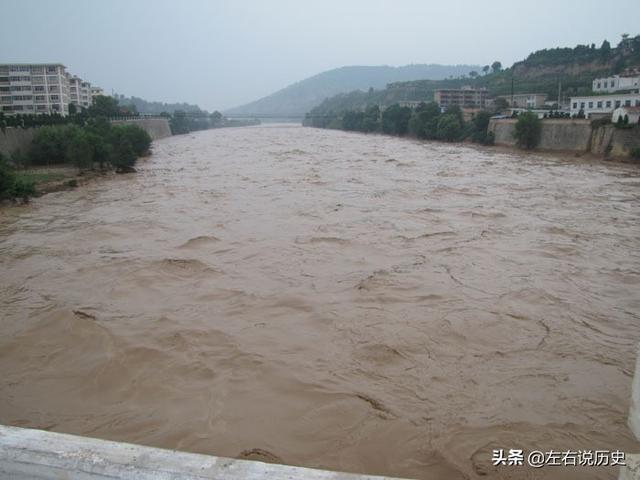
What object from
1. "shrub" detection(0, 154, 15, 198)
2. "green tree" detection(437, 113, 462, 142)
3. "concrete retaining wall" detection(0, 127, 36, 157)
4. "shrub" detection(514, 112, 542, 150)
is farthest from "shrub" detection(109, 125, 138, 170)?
"green tree" detection(437, 113, 462, 142)

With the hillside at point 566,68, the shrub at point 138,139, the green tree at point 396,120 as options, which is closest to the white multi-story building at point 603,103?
the hillside at point 566,68

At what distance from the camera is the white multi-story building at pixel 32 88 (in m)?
42.7

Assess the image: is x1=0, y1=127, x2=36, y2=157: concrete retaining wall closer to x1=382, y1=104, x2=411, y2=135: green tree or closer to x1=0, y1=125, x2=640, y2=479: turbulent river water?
x1=0, y1=125, x2=640, y2=479: turbulent river water

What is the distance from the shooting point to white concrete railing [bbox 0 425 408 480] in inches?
48.3

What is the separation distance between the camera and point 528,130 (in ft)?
83.8

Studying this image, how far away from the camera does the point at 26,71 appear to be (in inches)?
1694

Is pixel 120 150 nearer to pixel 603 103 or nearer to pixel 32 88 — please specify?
pixel 603 103

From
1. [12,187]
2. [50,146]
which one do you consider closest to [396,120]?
[50,146]

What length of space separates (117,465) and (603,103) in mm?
32672

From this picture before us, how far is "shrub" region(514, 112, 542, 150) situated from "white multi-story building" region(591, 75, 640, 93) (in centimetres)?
1146

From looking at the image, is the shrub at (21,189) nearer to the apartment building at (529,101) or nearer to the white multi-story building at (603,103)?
the white multi-story building at (603,103)

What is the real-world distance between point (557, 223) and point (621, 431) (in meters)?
7.03

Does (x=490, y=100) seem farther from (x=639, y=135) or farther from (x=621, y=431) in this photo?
(x=621, y=431)

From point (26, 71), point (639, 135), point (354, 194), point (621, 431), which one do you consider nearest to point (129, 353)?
point (621, 431)
